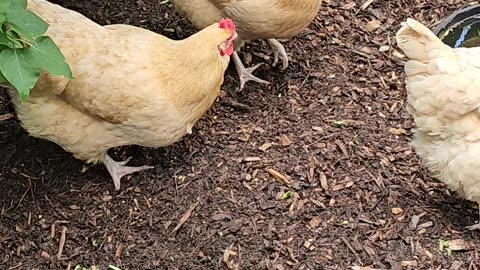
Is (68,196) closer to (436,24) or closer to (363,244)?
(363,244)

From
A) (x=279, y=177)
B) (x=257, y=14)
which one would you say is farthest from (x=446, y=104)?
(x=257, y=14)

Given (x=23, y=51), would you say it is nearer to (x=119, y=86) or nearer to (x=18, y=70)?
(x=18, y=70)

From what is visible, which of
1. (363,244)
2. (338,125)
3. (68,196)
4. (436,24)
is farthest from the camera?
(436,24)

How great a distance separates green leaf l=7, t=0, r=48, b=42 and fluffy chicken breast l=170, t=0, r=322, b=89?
166cm

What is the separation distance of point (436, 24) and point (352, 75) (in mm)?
812

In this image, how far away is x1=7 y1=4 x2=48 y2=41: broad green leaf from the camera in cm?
259

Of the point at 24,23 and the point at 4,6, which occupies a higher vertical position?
the point at 4,6

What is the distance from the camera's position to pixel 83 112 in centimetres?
369

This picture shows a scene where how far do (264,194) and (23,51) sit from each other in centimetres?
172

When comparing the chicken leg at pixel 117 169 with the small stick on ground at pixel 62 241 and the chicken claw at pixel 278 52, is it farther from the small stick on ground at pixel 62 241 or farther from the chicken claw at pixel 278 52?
the chicken claw at pixel 278 52

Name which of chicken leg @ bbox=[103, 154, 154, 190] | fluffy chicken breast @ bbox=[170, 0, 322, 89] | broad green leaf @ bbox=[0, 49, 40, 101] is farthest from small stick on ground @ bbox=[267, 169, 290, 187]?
broad green leaf @ bbox=[0, 49, 40, 101]

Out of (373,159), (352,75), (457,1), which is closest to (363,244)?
(373,159)

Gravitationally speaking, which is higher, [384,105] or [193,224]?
[384,105]

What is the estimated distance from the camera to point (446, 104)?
3.48 metres
